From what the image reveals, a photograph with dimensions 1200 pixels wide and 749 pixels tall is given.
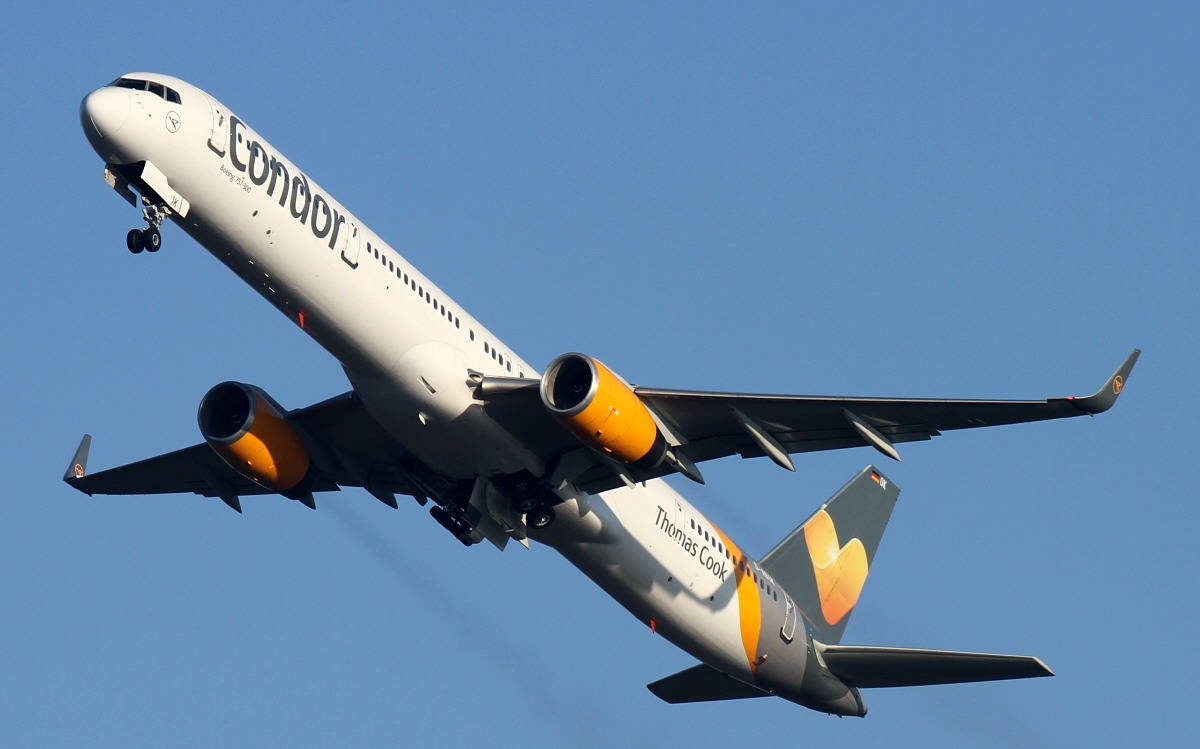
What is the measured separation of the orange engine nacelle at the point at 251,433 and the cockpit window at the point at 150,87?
790cm

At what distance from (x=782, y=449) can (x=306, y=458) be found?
11149 mm

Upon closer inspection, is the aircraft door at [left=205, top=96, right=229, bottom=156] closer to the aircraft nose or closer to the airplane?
the airplane

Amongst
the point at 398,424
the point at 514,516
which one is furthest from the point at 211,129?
the point at 514,516

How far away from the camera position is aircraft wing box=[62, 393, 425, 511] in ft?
132

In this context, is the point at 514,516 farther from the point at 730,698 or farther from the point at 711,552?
the point at 730,698

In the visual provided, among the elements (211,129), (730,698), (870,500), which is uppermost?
(870,500)

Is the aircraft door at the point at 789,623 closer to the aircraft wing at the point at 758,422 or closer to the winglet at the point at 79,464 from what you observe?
the aircraft wing at the point at 758,422

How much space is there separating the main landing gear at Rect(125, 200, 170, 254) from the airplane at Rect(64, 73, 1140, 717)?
1.7 inches

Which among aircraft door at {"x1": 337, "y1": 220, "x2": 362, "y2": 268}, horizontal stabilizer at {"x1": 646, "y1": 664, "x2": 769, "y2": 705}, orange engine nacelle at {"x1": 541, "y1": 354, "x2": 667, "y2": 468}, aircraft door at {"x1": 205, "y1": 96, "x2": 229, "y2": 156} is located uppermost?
aircraft door at {"x1": 205, "y1": 96, "x2": 229, "y2": 156}

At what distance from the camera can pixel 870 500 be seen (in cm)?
4950

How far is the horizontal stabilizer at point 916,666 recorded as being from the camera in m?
39.2

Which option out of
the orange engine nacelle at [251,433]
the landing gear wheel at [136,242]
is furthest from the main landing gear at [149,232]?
the orange engine nacelle at [251,433]

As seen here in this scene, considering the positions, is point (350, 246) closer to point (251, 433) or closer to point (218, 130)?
point (218, 130)

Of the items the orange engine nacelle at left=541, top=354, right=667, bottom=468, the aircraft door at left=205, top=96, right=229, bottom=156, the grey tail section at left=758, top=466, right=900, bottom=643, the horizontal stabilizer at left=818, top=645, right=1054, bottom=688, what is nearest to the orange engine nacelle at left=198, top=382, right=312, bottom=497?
the aircraft door at left=205, top=96, right=229, bottom=156
